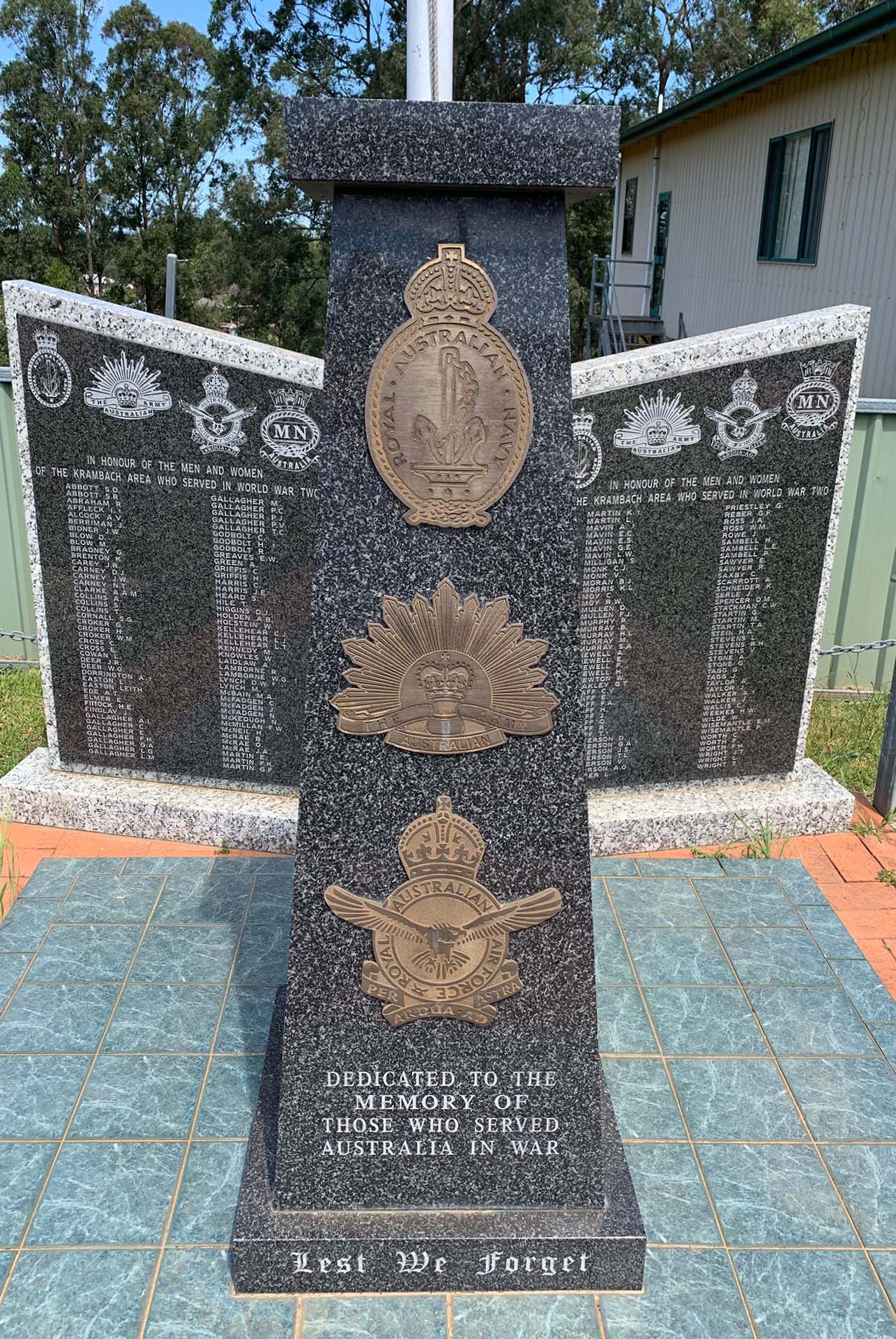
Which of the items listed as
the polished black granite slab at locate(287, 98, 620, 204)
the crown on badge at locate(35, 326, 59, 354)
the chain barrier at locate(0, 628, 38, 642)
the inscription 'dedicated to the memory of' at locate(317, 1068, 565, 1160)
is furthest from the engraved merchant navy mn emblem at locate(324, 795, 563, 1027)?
the chain barrier at locate(0, 628, 38, 642)

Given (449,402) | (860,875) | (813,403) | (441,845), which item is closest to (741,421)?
(813,403)

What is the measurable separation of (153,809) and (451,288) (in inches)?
135

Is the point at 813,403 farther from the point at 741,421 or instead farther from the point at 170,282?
the point at 170,282

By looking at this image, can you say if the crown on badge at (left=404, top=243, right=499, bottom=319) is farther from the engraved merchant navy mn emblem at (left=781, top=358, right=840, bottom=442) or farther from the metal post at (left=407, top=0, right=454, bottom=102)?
the engraved merchant navy mn emblem at (left=781, top=358, right=840, bottom=442)

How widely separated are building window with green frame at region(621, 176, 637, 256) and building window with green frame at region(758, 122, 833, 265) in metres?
8.20

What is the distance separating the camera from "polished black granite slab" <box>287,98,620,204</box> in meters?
2.44

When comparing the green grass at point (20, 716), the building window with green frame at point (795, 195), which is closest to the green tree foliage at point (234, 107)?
the building window with green frame at point (795, 195)

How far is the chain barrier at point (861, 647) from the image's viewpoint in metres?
6.20

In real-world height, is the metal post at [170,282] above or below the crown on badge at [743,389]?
above

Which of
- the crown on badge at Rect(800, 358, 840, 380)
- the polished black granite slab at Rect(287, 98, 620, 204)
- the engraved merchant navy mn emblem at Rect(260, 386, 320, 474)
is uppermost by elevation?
the polished black granite slab at Rect(287, 98, 620, 204)

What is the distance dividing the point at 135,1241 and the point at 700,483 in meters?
3.64

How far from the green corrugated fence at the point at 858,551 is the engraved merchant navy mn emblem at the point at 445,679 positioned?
4540mm

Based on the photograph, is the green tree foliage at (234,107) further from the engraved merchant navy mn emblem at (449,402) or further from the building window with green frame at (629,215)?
the engraved merchant navy mn emblem at (449,402)

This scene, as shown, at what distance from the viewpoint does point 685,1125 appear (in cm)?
352
